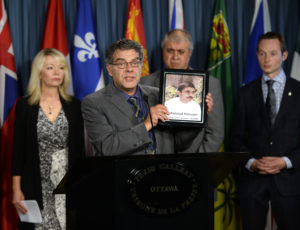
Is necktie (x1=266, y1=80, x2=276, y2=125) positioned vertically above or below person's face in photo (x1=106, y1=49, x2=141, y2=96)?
below

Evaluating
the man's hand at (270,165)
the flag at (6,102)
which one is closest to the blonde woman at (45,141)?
the flag at (6,102)

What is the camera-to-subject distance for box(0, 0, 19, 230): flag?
12.1 ft

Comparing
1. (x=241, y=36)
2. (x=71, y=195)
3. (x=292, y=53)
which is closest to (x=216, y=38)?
(x=241, y=36)

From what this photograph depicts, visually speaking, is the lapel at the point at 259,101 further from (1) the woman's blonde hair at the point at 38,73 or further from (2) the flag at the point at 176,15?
(1) the woman's blonde hair at the point at 38,73

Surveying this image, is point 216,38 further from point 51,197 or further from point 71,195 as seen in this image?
point 71,195

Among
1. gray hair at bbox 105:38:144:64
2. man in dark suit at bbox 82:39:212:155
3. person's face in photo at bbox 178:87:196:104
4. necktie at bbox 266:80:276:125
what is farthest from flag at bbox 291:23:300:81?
gray hair at bbox 105:38:144:64

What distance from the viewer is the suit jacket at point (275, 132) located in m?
3.32

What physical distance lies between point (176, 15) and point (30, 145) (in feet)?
6.29

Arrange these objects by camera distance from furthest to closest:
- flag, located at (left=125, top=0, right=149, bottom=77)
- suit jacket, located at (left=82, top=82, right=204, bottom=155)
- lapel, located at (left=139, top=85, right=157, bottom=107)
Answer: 1. flag, located at (left=125, top=0, right=149, bottom=77)
2. lapel, located at (left=139, top=85, right=157, bottom=107)
3. suit jacket, located at (left=82, top=82, right=204, bottom=155)

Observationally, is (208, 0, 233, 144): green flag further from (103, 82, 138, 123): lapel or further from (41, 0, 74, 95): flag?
(103, 82, 138, 123): lapel

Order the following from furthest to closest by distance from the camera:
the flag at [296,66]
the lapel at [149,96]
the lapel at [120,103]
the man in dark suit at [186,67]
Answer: the flag at [296,66] → the man in dark suit at [186,67] → the lapel at [149,96] → the lapel at [120,103]

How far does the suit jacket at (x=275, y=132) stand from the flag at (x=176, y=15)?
1055 millimetres

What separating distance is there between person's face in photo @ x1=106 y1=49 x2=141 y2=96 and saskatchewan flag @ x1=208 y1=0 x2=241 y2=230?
197cm

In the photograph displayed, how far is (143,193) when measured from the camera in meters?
1.33
